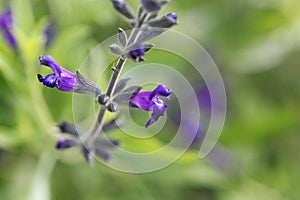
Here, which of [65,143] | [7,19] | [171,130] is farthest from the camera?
[171,130]

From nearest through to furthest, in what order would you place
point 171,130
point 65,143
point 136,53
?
point 136,53
point 65,143
point 171,130

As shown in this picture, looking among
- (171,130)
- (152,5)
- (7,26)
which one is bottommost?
(152,5)

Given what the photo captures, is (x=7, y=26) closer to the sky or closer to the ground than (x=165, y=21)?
closer to the sky

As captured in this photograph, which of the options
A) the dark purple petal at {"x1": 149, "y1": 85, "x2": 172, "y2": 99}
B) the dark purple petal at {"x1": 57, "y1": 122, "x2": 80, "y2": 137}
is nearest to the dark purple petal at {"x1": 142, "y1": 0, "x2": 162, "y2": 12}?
the dark purple petal at {"x1": 149, "y1": 85, "x2": 172, "y2": 99}

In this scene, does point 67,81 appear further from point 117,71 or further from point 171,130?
point 171,130

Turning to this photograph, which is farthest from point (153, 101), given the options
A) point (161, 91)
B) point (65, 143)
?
point (65, 143)

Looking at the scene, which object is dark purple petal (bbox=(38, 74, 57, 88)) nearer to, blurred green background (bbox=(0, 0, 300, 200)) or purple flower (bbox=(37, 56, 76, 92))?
purple flower (bbox=(37, 56, 76, 92))

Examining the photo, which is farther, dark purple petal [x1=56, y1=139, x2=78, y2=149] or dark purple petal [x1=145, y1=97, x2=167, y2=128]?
dark purple petal [x1=56, y1=139, x2=78, y2=149]
